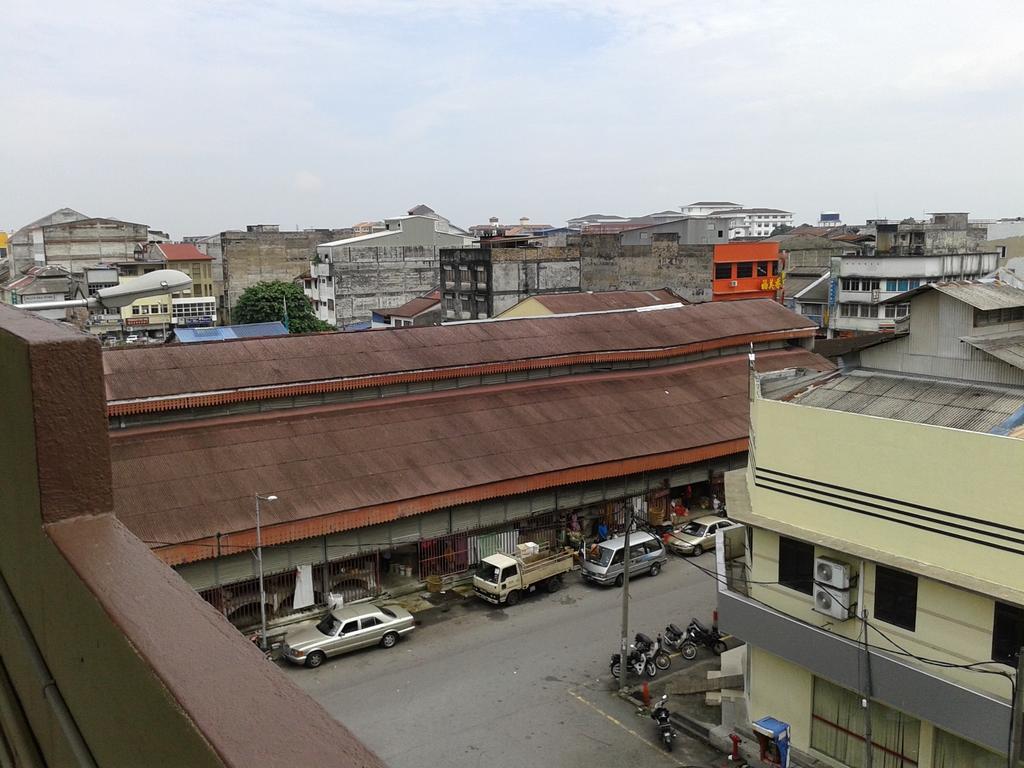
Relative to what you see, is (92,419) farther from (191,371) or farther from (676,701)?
(191,371)

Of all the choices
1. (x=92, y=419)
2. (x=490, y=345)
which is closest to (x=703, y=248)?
(x=490, y=345)

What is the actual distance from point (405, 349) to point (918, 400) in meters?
15.3

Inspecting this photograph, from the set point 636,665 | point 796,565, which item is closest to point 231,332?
point 636,665

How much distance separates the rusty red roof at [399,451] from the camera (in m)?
18.1

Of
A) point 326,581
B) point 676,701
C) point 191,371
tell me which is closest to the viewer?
point 676,701

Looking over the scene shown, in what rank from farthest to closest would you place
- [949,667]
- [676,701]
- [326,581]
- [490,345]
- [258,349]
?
[490,345] < [258,349] < [326,581] < [676,701] < [949,667]

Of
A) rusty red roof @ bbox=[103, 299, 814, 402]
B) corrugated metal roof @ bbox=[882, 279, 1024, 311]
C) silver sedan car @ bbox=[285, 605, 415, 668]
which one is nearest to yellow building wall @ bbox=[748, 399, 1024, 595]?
corrugated metal roof @ bbox=[882, 279, 1024, 311]

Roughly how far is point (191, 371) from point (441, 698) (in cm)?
1065

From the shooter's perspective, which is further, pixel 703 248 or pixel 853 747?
pixel 703 248

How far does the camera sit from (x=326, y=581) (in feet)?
63.4

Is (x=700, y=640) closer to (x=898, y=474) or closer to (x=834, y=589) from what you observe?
(x=834, y=589)

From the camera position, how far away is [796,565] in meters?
13.0

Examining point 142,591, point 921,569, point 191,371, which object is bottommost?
point 921,569

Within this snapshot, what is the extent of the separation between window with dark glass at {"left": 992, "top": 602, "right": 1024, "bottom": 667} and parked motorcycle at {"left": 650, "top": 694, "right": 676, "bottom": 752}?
541 cm
